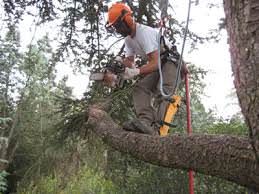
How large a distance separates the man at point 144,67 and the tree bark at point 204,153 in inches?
47.1

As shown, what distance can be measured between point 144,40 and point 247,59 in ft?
8.26

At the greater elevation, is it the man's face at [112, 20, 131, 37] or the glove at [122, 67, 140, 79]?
the man's face at [112, 20, 131, 37]

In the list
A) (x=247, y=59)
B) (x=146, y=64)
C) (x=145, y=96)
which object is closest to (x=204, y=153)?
(x=247, y=59)

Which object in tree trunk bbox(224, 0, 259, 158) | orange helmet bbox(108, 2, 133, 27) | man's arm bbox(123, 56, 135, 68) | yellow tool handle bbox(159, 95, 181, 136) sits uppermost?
orange helmet bbox(108, 2, 133, 27)

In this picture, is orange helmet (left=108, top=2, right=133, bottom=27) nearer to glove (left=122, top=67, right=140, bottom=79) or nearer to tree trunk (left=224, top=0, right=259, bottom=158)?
glove (left=122, top=67, right=140, bottom=79)

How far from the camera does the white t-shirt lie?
3.90m

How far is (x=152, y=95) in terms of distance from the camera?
4375 millimetres

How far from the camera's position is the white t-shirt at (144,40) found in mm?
3903

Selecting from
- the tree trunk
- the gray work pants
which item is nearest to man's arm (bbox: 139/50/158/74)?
the gray work pants

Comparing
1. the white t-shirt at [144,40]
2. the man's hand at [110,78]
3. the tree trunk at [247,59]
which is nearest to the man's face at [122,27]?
the white t-shirt at [144,40]

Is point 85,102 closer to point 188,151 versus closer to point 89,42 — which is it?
point 89,42

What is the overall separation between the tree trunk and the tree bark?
0.17 meters

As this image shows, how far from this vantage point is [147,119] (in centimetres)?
410

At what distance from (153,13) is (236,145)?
14.8ft
